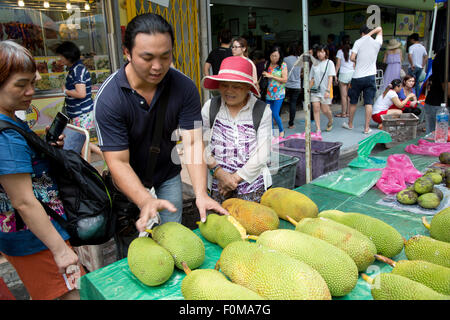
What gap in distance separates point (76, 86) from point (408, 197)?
3.32m

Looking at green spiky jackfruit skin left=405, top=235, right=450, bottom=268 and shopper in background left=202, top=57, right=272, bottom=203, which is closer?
green spiky jackfruit skin left=405, top=235, right=450, bottom=268

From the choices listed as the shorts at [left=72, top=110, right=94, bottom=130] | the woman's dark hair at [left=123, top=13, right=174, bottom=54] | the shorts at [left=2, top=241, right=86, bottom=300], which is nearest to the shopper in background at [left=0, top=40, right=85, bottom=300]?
the shorts at [left=2, top=241, right=86, bottom=300]

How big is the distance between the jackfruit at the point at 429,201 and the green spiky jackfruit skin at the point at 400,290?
106cm

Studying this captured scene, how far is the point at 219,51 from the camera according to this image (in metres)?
4.58

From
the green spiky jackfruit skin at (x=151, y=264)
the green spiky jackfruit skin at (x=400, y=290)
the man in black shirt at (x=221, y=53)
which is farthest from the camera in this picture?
the man in black shirt at (x=221, y=53)

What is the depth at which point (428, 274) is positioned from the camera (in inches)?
39.8

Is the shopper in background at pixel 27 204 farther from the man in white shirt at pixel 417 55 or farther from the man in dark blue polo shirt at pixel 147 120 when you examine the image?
the man in white shirt at pixel 417 55

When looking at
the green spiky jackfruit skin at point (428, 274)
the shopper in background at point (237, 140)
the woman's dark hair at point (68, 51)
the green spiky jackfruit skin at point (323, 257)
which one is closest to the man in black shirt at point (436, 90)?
the shopper in background at point (237, 140)

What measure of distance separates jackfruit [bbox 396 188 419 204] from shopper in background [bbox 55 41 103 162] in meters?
3.23

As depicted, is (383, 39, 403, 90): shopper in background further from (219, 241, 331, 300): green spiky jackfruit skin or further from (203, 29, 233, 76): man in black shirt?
(219, 241, 331, 300): green spiky jackfruit skin

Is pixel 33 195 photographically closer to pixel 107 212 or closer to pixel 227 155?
pixel 107 212

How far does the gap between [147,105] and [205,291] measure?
3.52 ft

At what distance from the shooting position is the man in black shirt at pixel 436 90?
143 inches

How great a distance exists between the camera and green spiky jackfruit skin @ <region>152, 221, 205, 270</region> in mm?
1203
